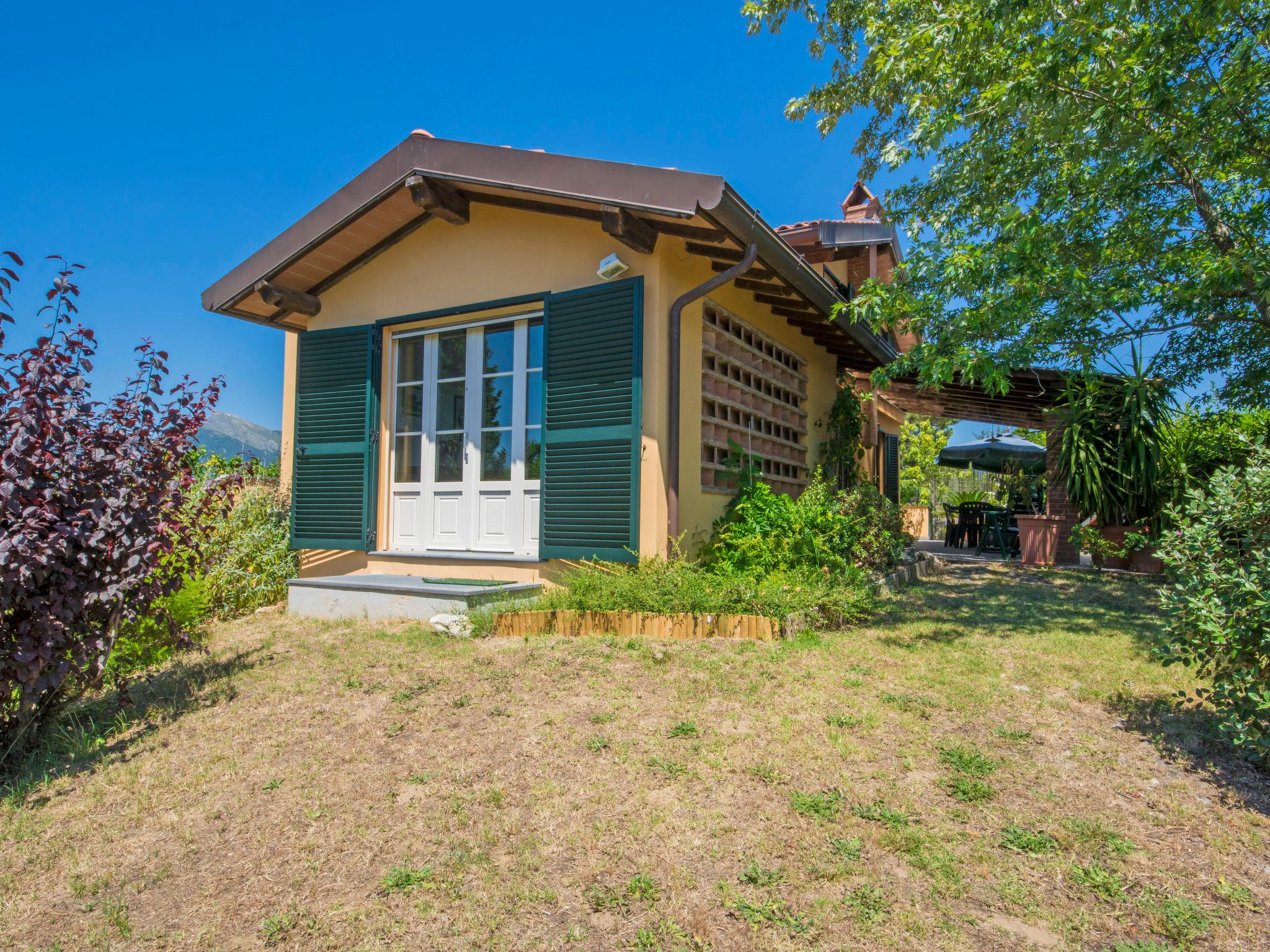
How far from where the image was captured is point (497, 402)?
6.75 meters

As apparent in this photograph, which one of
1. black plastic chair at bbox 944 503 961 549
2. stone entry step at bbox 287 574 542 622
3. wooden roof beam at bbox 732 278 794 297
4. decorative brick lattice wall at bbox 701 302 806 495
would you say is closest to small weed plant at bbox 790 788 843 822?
stone entry step at bbox 287 574 542 622

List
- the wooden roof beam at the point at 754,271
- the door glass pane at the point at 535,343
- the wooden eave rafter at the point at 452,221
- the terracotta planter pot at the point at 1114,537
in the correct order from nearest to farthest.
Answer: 1. the wooden eave rafter at the point at 452,221
2. the wooden roof beam at the point at 754,271
3. the door glass pane at the point at 535,343
4. the terracotta planter pot at the point at 1114,537

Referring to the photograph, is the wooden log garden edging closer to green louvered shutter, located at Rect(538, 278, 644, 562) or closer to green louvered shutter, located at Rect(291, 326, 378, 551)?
green louvered shutter, located at Rect(538, 278, 644, 562)

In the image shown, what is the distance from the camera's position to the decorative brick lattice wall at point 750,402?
6477 millimetres

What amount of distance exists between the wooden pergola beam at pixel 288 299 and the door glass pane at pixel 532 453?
2.93 metres

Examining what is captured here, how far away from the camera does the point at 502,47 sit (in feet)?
33.6

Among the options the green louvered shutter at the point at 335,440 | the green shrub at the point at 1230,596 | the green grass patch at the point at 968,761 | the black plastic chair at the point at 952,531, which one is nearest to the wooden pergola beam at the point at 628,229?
the green louvered shutter at the point at 335,440

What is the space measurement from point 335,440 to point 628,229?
382 centimetres

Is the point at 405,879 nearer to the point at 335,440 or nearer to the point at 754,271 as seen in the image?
the point at 754,271

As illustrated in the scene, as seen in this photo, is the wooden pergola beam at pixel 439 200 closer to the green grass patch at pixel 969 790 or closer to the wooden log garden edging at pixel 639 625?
the wooden log garden edging at pixel 639 625

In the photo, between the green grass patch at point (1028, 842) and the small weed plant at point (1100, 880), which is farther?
the green grass patch at point (1028, 842)

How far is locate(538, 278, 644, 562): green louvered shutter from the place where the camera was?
5.69 m

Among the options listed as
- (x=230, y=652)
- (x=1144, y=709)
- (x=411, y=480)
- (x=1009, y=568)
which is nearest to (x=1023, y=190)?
(x=1009, y=568)

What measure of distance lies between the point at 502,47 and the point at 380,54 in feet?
8.45
